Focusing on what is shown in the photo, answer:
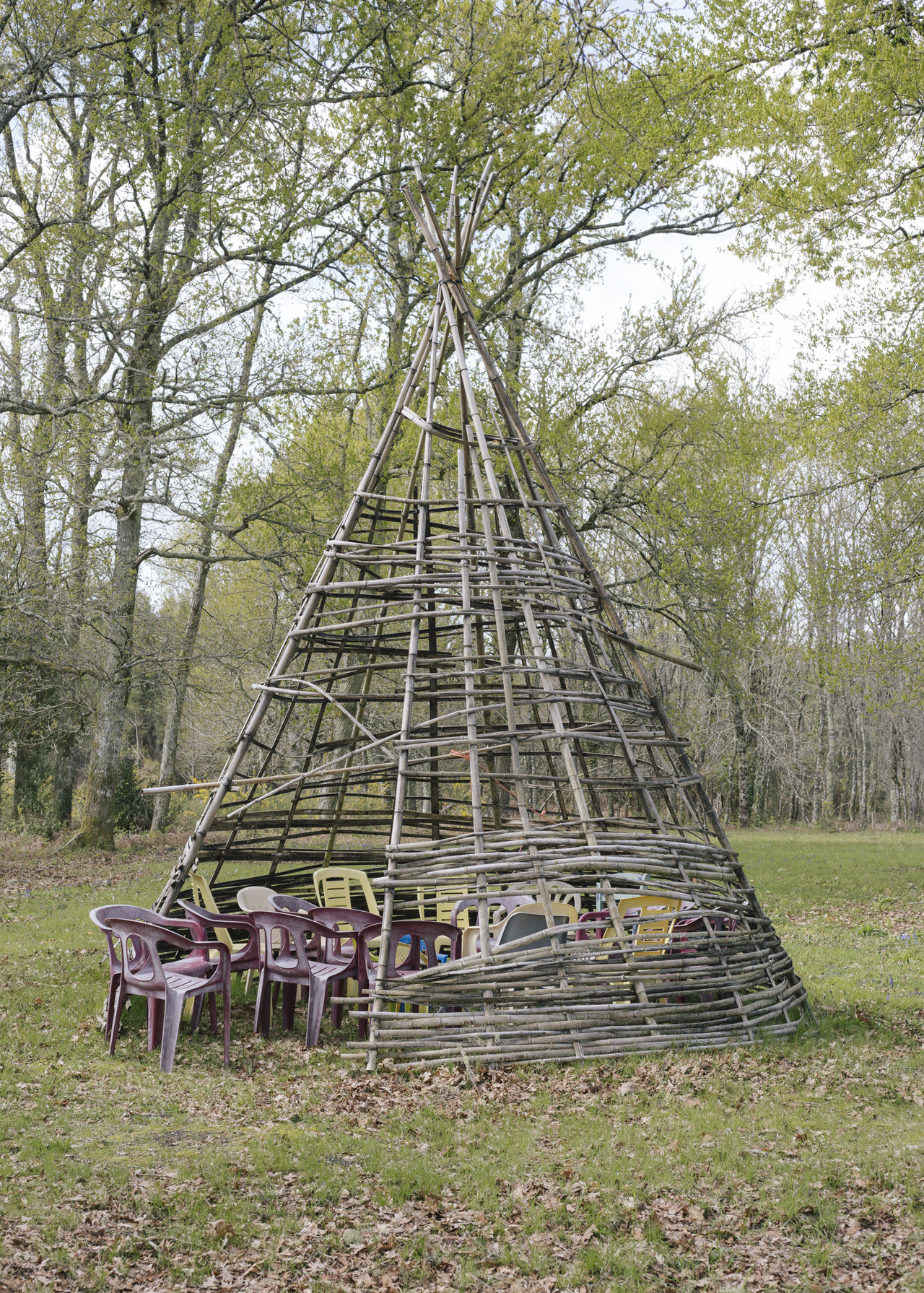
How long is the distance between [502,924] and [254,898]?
2.65 metres

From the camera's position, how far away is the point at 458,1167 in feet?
16.2

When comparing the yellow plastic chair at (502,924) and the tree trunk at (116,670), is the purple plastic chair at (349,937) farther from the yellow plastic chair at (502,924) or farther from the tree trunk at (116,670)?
the tree trunk at (116,670)

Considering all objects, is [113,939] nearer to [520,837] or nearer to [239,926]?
[239,926]

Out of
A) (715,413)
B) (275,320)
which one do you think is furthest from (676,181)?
(275,320)

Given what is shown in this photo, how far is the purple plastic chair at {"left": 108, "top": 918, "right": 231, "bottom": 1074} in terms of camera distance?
6.62 m

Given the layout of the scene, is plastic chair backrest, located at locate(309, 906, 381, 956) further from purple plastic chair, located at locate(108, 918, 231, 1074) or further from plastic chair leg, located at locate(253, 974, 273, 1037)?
purple plastic chair, located at locate(108, 918, 231, 1074)

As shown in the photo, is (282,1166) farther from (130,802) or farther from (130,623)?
(130,802)

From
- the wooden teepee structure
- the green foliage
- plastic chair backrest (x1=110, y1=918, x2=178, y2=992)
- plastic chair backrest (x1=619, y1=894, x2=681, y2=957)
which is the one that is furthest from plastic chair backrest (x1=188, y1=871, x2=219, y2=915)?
the green foliage

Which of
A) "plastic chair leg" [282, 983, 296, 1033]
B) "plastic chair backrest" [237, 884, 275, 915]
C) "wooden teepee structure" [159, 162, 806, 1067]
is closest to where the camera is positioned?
"wooden teepee structure" [159, 162, 806, 1067]

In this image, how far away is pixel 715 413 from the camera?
19.8m

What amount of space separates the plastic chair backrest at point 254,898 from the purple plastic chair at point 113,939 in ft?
2.99

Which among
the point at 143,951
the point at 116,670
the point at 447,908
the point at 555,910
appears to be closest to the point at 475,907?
the point at 447,908

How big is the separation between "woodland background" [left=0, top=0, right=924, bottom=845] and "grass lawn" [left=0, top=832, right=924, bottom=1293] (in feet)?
25.6

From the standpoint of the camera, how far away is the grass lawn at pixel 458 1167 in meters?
4.04
